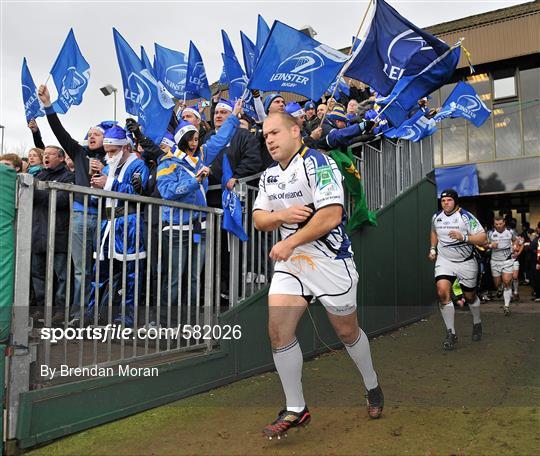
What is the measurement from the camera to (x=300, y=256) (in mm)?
3705

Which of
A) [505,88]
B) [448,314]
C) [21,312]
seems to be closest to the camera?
[21,312]

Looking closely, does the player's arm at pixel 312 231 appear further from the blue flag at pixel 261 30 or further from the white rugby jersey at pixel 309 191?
the blue flag at pixel 261 30

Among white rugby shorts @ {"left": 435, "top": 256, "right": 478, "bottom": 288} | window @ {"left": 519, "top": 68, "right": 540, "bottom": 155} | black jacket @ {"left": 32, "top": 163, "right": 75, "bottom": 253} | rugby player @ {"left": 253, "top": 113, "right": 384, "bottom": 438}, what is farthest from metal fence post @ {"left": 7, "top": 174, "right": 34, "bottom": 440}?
window @ {"left": 519, "top": 68, "right": 540, "bottom": 155}

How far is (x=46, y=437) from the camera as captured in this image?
3.43m

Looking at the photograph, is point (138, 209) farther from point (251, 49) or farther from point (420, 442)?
point (251, 49)

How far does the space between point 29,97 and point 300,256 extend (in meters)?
6.25

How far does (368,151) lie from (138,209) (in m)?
4.94

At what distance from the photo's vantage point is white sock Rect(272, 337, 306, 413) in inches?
140

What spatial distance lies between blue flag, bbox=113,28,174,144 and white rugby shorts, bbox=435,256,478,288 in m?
4.39

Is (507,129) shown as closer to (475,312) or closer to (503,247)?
(503,247)

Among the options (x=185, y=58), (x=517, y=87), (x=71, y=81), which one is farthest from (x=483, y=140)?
(x=71, y=81)

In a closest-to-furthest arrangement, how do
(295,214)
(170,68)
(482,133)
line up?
(295,214) < (170,68) < (482,133)

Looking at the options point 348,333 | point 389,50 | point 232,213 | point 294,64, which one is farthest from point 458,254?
point 348,333

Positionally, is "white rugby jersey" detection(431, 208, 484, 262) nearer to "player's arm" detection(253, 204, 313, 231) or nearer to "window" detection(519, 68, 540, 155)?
"player's arm" detection(253, 204, 313, 231)
